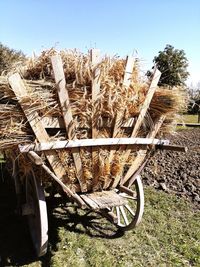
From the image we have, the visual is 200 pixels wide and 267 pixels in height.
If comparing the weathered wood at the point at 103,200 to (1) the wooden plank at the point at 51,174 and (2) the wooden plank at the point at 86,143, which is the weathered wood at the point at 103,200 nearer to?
(1) the wooden plank at the point at 51,174

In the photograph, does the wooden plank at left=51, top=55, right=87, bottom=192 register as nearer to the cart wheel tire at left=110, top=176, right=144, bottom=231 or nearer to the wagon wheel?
the wagon wheel

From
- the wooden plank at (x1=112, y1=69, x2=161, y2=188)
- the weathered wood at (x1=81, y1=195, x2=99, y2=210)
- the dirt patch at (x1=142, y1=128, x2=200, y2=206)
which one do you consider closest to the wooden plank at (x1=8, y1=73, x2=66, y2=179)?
the weathered wood at (x1=81, y1=195, x2=99, y2=210)

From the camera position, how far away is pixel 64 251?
4.00 meters

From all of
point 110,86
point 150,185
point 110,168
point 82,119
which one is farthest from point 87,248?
point 150,185

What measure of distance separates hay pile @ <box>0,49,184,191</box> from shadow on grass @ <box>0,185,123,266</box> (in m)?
1.01

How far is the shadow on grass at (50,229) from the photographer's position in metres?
3.91

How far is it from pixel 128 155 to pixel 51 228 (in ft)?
5.29

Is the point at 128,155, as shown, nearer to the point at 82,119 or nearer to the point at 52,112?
the point at 82,119

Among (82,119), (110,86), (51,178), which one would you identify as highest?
(110,86)

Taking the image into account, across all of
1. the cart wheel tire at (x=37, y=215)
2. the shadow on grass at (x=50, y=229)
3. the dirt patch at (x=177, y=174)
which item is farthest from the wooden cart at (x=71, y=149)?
the dirt patch at (x=177, y=174)

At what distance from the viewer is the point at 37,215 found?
3.91m

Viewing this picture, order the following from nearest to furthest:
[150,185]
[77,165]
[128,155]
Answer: [77,165], [128,155], [150,185]

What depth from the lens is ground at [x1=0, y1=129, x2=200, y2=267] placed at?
12.8ft

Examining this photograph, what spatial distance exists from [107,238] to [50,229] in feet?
2.54
